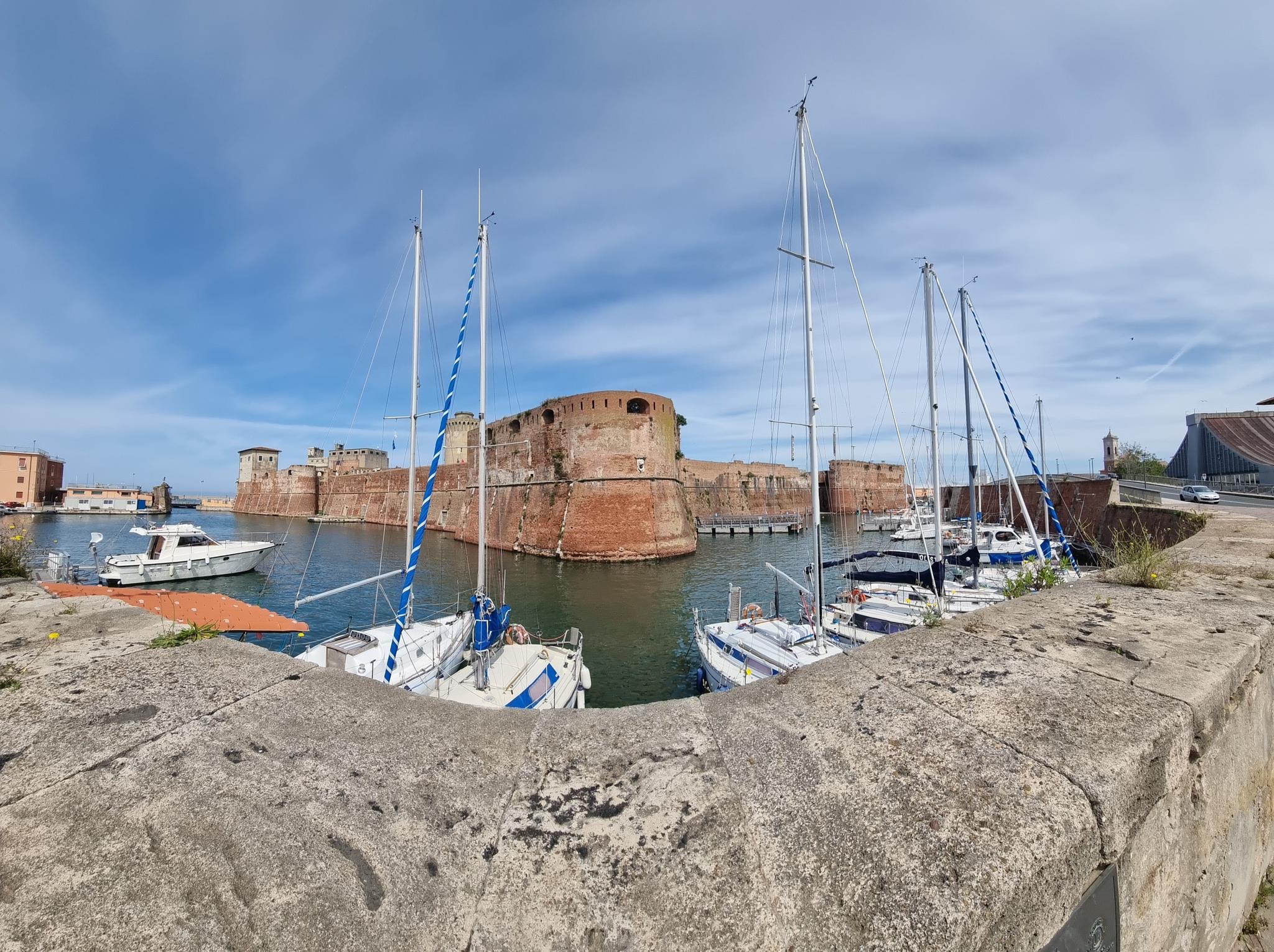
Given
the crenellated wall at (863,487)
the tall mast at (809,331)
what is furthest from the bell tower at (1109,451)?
the tall mast at (809,331)

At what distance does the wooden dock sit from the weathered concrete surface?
43982 millimetres

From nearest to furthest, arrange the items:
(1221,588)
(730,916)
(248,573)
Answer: (730,916) → (1221,588) → (248,573)

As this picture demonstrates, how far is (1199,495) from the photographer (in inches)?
995

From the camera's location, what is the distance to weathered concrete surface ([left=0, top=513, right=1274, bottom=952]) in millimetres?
996

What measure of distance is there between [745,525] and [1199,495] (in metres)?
30.5

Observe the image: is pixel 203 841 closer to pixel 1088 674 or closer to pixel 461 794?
pixel 461 794

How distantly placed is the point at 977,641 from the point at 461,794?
2.04 m

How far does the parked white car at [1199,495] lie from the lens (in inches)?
970

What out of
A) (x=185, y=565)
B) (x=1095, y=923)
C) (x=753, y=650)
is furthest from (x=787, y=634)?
(x=185, y=565)

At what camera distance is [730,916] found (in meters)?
1.02

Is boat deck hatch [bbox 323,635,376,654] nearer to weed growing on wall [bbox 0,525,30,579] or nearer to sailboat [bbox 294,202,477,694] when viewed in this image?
sailboat [bbox 294,202,477,694]

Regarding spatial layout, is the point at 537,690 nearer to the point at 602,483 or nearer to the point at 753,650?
the point at 753,650

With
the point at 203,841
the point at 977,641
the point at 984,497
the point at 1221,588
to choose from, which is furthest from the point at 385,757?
the point at 984,497

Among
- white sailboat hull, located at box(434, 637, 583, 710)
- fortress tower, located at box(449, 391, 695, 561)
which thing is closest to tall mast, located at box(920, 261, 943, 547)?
white sailboat hull, located at box(434, 637, 583, 710)
